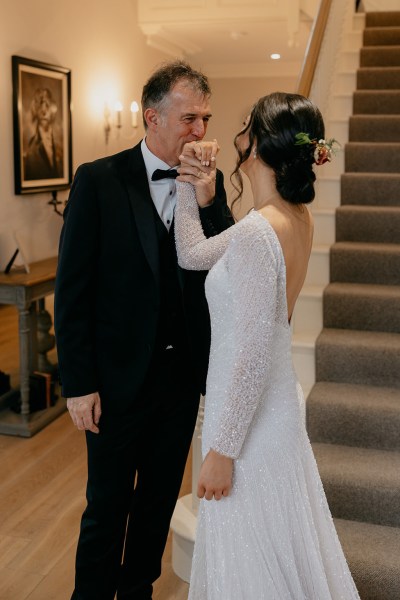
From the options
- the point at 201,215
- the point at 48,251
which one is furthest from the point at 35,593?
the point at 48,251

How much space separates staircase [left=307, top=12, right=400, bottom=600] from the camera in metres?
2.65

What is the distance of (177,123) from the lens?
1.99m

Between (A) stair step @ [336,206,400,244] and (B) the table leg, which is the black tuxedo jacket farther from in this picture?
(B) the table leg

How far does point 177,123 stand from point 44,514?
2047 mm

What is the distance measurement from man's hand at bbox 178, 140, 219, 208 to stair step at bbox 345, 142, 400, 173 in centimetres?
273

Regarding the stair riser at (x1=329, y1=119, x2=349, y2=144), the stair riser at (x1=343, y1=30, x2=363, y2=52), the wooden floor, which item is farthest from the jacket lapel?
the stair riser at (x1=343, y1=30, x2=363, y2=52)

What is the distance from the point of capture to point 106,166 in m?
1.97

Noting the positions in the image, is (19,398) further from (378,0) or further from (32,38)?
(378,0)

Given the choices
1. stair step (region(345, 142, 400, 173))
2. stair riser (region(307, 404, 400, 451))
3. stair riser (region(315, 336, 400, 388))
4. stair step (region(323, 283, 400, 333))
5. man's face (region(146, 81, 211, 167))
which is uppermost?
stair step (region(345, 142, 400, 173))

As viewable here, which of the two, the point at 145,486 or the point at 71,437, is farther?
the point at 71,437

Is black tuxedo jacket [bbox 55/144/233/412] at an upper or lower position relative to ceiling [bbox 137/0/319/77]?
lower

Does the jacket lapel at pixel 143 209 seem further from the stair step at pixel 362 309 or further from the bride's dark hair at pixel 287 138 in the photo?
the stair step at pixel 362 309

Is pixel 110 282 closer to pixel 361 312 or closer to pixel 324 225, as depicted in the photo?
pixel 361 312

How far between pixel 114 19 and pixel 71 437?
4.86 m
